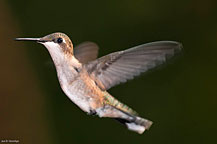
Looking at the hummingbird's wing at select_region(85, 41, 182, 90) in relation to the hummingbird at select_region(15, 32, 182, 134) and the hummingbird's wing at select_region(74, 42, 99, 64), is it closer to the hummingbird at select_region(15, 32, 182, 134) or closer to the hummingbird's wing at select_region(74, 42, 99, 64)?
the hummingbird at select_region(15, 32, 182, 134)

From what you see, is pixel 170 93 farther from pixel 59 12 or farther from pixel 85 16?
pixel 59 12

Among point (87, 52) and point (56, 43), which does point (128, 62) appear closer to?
point (56, 43)

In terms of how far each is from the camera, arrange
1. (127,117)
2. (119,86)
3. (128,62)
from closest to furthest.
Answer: (128,62), (127,117), (119,86)


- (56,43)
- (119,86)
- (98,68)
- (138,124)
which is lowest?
(119,86)

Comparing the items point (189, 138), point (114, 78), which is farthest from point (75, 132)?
point (114, 78)

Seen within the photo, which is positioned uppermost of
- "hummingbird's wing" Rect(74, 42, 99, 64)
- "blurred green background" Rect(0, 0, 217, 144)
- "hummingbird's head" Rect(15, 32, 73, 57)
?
"hummingbird's head" Rect(15, 32, 73, 57)

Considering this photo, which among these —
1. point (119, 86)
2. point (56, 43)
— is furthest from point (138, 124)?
point (119, 86)

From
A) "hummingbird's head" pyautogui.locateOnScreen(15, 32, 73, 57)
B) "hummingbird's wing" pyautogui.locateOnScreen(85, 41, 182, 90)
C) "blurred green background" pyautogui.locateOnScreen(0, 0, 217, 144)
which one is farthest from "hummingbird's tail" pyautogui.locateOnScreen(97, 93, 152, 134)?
"blurred green background" pyautogui.locateOnScreen(0, 0, 217, 144)

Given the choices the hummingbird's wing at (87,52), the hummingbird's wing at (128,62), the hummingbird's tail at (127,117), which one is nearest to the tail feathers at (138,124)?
the hummingbird's tail at (127,117)
